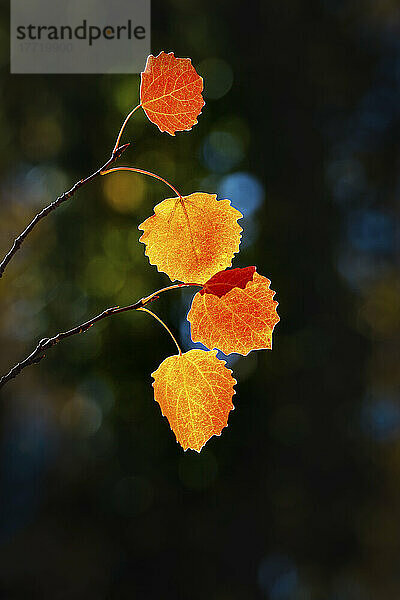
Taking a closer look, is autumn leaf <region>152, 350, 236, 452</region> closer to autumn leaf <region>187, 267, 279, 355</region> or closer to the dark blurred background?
autumn leaf <region>187, 267, 279, 355</region>

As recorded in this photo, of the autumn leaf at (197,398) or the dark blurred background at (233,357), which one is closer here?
the autumn leaf at (197,398)

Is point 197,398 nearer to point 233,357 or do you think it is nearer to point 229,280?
point 229,280

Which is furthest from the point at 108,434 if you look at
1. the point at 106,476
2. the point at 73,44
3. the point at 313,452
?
the point at 73,44

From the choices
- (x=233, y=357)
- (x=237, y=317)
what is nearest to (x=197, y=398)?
(x=237, y=317)

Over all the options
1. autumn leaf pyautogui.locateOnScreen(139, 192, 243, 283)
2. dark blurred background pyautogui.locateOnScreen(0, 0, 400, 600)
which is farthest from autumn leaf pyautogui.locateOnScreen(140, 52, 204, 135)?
dark blurred background pyautogui.locateOnScreen(0, 0, 400, 600)

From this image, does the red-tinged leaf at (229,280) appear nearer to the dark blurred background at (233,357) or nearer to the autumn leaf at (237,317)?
the autumn leaf at (237,317)

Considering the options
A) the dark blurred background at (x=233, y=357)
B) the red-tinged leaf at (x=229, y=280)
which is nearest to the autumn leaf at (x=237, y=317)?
the red-tinged leaf at (x=229, y=280)

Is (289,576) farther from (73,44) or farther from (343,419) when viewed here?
(73,44)
